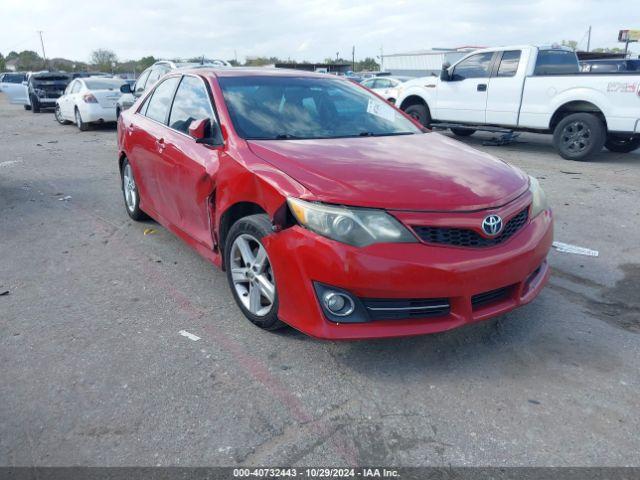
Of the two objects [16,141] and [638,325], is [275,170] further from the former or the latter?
[16,141]

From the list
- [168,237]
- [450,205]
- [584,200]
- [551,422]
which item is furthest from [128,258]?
[584,200]

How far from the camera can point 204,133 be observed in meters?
3.58

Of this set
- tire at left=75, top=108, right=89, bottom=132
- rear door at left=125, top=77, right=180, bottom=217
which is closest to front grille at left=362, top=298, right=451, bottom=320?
rear door at left=125, top=77, right=180, bottom=217

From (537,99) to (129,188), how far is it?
299 inches

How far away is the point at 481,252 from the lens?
9.05 feet

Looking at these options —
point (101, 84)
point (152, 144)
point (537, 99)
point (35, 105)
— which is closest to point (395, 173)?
point (152, 144)

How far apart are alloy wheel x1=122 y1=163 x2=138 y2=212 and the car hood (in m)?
2.49

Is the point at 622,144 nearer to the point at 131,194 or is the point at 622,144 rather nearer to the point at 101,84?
the point at 131,194

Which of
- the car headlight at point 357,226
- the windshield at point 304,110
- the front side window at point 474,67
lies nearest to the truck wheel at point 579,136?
the front side window at point 474,67

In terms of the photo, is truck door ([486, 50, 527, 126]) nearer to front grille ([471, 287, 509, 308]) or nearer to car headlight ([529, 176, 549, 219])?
car headlight ([529, 176, 549, 219])

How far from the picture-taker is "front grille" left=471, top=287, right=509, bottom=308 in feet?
9.34

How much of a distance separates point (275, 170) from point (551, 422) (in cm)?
192

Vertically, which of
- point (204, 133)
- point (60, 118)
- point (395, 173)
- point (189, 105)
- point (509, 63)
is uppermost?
point (509, 63)

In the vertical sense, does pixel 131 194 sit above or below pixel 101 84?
below
